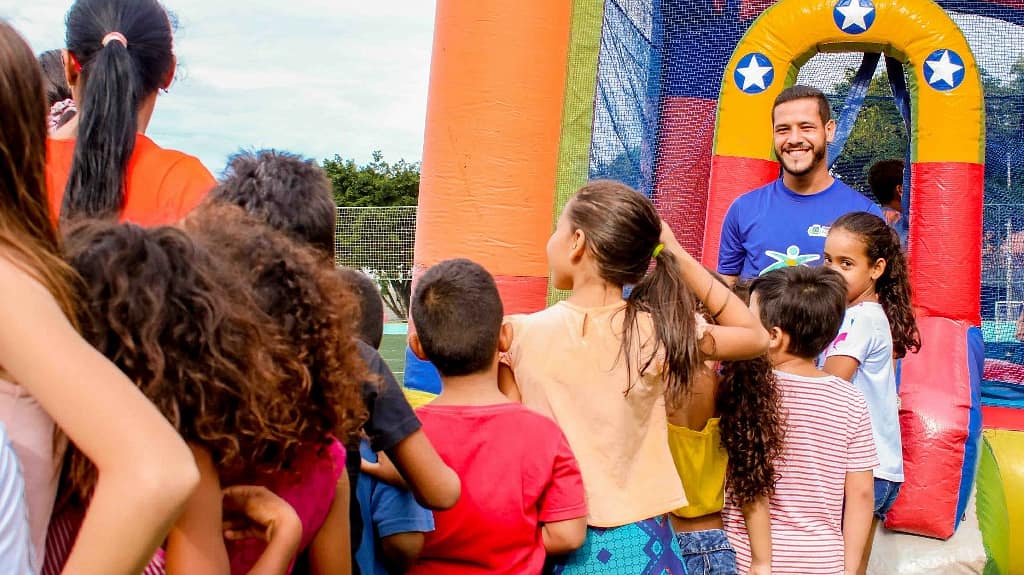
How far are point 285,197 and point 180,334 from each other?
0.57 m

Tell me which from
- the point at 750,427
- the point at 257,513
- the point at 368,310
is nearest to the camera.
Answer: the point at 257,513

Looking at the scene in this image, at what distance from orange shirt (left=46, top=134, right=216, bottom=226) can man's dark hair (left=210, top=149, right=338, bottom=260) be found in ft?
0.54

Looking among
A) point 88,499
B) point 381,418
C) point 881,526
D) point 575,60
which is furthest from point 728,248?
point 88,499

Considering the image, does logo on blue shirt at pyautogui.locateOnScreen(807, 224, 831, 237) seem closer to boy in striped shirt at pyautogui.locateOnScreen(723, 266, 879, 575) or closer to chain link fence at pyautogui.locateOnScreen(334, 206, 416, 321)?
boy in striped shirt at pyautogui.locateOnScreen(723, 266, 879, 575)

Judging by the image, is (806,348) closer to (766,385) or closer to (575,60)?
(766,385)

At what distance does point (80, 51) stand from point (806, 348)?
1.83 metres

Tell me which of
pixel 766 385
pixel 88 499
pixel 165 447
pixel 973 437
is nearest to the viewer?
pixel 165 447

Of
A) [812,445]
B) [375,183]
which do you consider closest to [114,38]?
[812,445]

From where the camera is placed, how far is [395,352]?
37.5 feet

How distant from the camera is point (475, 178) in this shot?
12.9ft

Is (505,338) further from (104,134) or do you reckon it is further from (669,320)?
(104,134)

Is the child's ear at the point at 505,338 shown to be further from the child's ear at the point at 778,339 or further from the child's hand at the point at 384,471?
the child's ear at the point at 778,339

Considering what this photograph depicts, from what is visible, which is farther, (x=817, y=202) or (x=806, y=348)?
(x=817, y=202)

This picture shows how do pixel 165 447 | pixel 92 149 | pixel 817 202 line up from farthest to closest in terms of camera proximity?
pixel 817 202 < pixel 92 149 < pixel 165 447
